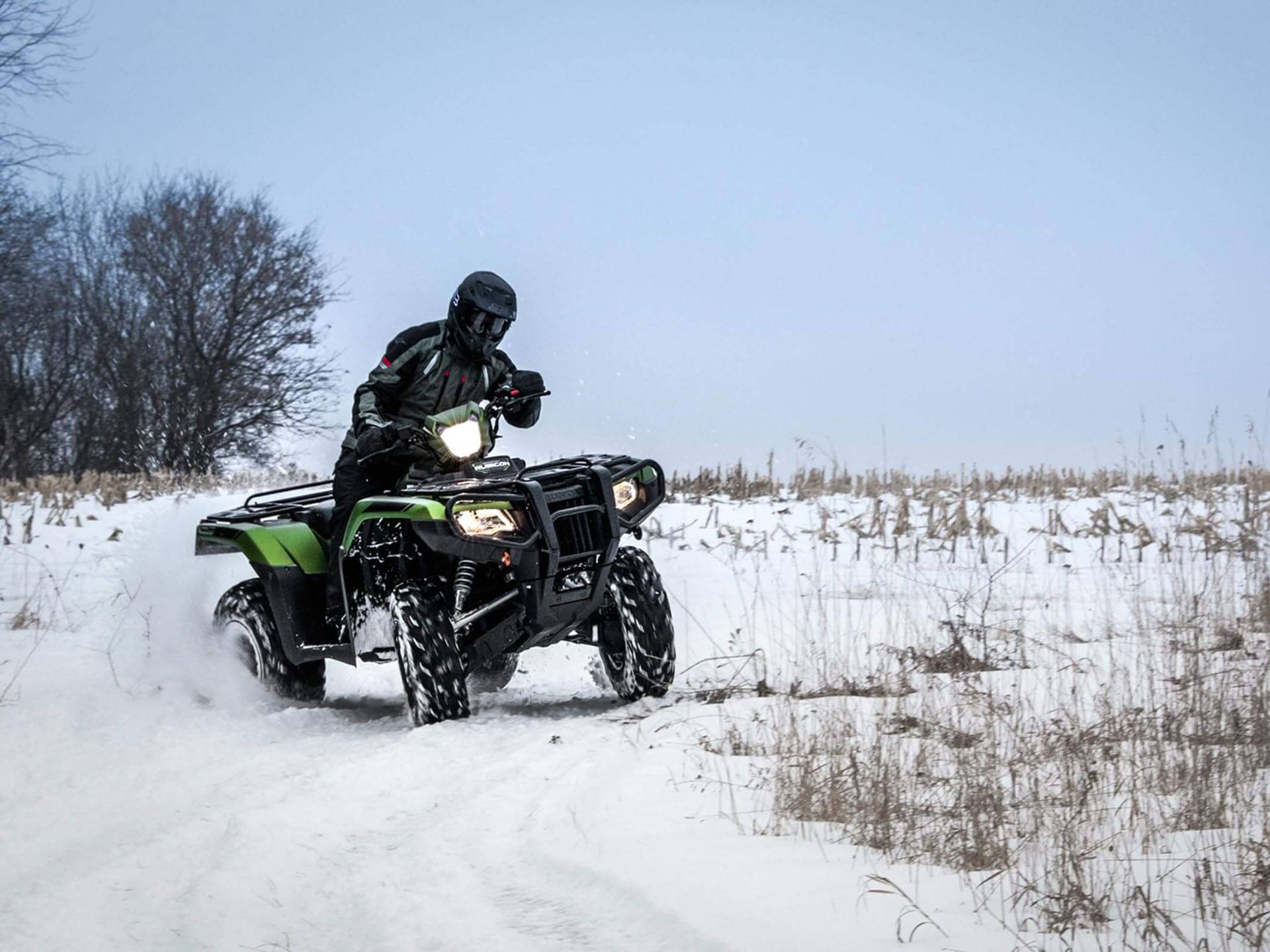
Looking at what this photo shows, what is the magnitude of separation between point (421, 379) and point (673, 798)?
10.0 ft

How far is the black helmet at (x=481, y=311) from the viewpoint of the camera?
21.5ft

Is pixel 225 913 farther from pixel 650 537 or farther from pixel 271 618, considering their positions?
pixel 650 537

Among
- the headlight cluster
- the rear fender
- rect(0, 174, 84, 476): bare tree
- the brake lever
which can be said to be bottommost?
the rear fender

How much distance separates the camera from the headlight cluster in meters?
5.92

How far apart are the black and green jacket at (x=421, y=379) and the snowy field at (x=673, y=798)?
1606mm

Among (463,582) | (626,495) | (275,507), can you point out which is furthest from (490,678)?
(626,495)

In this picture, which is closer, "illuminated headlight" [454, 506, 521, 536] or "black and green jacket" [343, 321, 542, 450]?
"illuminated headlight" [454, 506, 521, 536]

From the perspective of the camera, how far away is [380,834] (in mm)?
4242

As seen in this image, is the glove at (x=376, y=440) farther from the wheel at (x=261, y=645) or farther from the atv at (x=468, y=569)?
the wheel at (x=261, y=645)

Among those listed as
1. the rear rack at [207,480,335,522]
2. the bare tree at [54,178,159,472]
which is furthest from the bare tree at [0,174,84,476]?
the rear rack at [207,480,335,522]

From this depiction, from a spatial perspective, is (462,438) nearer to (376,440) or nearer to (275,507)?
(376,440)

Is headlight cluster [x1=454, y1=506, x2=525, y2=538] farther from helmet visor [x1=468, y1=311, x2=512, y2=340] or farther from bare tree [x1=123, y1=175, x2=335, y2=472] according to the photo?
bare tree [x1=123, y1=175, x2=335, y2=472]

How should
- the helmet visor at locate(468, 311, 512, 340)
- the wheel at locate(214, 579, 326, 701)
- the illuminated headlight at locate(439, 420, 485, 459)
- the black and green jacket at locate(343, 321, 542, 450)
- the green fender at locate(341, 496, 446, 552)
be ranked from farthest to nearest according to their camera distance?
the wheel at locate(214, 579, 326, 701) < the black and green jacket at locate(343, 321, 542, 450) < the helmet visor at locate(468, 311, 512, 340) < the illuminated headlight at locate(439, 420, 485, 459) < the green fender at locate(341, 496, 446, 552)

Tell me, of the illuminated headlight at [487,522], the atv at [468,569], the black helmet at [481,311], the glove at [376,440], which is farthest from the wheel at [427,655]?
the black helmet at [481,311]
